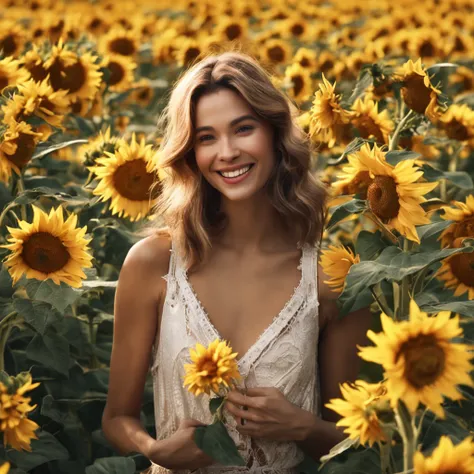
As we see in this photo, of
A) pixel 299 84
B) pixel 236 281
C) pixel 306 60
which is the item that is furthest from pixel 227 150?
pixel 306 60

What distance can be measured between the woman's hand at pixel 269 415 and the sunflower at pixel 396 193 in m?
0.41

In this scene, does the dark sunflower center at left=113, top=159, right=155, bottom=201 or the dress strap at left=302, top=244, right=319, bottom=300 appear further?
the dark sunflower center at left=113, top=159, right=155, bottom=201

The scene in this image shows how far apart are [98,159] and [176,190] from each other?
0.30m

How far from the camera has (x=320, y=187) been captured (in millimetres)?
2311

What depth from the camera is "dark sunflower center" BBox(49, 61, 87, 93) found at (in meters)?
2.76

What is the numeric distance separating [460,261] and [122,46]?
2.71 m

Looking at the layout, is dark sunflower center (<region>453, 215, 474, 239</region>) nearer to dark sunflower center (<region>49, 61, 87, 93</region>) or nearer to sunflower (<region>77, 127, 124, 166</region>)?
sunflower (<region>77, 127, 124, 166</region>)

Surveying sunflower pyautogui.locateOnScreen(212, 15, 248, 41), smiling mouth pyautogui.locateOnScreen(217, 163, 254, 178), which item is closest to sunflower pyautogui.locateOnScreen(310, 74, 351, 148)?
smiling mouth pyautogui.locateOnScreen(217, 163, 254, 178)

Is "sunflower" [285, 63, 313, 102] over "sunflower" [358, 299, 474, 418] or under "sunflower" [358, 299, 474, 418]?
over

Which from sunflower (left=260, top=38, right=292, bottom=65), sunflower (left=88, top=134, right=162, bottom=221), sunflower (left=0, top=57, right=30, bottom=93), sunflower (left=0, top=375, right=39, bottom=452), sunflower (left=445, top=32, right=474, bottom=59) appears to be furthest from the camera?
sunflower (left=445, top=32, right=474, bottom=59)

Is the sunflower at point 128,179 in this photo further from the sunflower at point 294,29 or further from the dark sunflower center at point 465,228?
the sunflower at point 294,29

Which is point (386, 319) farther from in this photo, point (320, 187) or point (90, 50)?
point (90, 50)

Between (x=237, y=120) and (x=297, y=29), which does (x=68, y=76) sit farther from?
(x=297, y=29)

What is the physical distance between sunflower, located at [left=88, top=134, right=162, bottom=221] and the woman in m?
0.19
